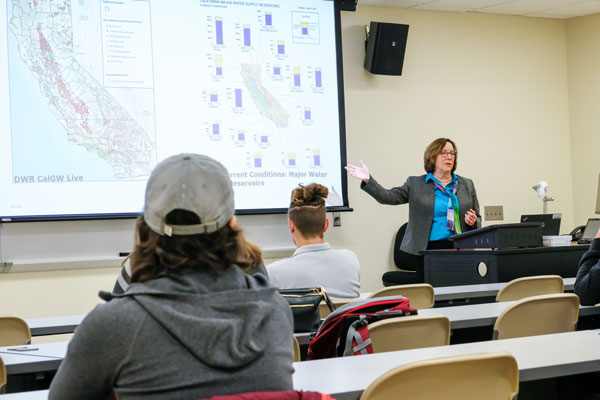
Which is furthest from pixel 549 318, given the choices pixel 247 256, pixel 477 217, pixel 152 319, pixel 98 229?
pixel 98 229

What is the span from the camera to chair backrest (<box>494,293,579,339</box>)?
254 centimetres

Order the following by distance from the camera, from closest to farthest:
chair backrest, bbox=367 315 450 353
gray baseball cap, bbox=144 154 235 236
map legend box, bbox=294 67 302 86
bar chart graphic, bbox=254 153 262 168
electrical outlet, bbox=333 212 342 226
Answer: gray baseball cap, bbox=144 154 235 236 < chair backrest, bbox=367 315 450 353 < bar chart graphic, bbox=254 153 262 168 < map legend box, bbox=294 67 302 86 < electrical outlet, bbox=333 212 342 226

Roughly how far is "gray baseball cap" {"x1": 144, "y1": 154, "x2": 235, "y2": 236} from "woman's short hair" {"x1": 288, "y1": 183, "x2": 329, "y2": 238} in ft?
5.94

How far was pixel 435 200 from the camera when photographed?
5312 mm

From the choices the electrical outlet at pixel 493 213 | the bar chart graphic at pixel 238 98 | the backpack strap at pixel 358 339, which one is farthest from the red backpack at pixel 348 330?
the electrical outlet at pixel 493 213

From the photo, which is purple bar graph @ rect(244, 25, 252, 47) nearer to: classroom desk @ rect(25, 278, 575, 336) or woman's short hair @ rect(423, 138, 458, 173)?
woman's short hair @ rect(423, 138, 458, 173)

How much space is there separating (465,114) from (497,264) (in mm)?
2791

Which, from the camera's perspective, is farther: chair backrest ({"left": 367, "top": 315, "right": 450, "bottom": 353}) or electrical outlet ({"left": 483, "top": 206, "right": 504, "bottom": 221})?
electrical outlet ({"left": 483, "top": 206, "right": 504, "bottom": 221})

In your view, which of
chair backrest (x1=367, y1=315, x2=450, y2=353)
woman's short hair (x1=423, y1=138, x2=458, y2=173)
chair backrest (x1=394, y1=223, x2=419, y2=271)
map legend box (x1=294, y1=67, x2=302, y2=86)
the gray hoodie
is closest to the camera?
the gray hoodie

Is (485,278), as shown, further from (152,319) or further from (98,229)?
(152,319)

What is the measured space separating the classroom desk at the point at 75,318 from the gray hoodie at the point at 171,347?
6.38ft

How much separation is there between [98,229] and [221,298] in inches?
167

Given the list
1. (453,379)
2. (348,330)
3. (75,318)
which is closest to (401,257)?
(75,318)

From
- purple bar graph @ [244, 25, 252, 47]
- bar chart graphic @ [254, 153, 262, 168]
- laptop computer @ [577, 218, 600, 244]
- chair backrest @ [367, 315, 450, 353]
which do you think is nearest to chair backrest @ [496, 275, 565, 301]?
chair backrest @ [367, 315, 450, 353]
